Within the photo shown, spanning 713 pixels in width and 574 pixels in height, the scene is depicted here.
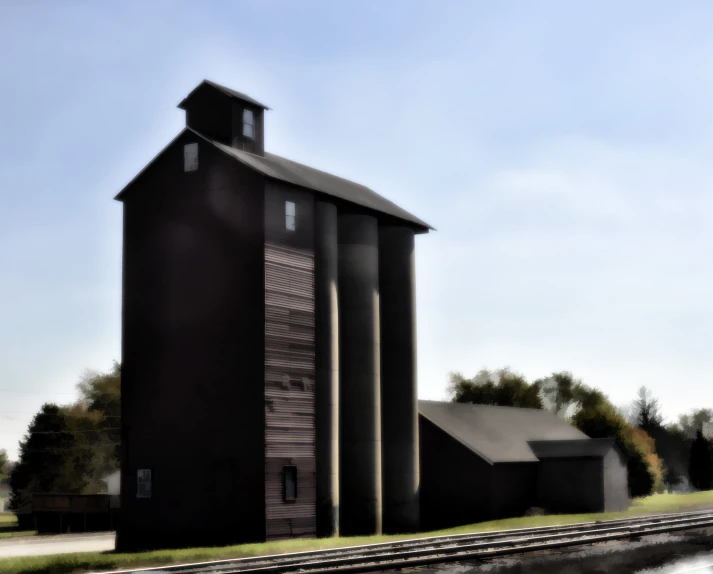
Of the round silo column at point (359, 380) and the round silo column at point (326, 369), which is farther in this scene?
the round silo column at point (359, 380)

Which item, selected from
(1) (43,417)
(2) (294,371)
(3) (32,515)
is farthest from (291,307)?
(1) (43,417)

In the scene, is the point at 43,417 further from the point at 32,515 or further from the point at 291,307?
the point at 291,307

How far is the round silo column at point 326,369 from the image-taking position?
3672 centimetres

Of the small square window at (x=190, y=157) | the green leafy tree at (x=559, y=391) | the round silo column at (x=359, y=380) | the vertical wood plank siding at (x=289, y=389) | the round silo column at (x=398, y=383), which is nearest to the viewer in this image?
the vertical wood plank siding at (x=289, y=389)

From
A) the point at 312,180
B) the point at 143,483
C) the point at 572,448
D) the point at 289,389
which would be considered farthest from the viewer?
the point at 572,448

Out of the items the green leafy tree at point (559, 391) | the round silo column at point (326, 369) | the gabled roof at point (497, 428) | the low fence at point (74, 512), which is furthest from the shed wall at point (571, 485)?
the green leafy tree at point (559, 391)

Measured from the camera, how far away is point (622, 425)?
71562 mm

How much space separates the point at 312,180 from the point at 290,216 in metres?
4.30

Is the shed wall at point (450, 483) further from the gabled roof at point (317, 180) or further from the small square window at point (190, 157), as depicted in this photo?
the small square window at point (190, 157)

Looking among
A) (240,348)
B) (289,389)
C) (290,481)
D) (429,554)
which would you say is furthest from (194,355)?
(429,554)

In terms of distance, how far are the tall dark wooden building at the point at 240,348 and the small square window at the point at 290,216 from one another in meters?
0.08

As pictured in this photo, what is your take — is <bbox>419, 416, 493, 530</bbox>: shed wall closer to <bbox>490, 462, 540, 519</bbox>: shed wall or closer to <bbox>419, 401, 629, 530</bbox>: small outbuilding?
<bbox>419, 401, 629, 530</bbox>: small outbuilding

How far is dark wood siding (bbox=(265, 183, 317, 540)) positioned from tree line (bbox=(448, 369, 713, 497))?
75.9 feet

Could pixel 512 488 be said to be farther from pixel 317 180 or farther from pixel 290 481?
pixel 317 180
